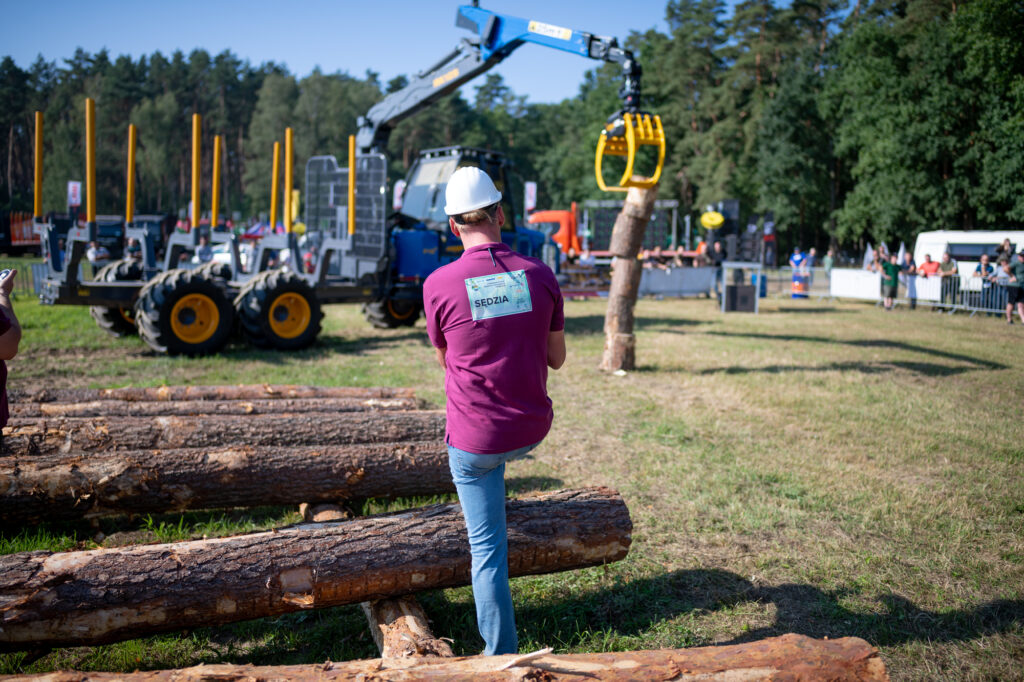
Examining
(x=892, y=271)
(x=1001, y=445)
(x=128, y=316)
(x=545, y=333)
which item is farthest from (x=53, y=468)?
(x=892, y=271)

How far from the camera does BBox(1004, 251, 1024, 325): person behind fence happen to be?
14.6 meters

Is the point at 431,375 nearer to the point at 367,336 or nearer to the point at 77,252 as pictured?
the point at 367,336

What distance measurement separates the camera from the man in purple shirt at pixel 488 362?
243cm

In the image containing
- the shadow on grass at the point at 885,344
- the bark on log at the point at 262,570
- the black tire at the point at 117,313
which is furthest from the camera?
the black tire at the point at 117,313

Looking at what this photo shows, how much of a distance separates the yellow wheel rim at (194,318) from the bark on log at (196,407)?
373 cm

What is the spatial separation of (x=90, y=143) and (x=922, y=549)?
959 cm

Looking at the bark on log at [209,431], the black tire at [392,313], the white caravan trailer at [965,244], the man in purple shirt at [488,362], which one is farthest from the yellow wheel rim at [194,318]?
the white caravan trailer at [965,244]

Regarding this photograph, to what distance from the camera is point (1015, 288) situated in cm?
1531

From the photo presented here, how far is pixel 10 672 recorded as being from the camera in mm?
2740

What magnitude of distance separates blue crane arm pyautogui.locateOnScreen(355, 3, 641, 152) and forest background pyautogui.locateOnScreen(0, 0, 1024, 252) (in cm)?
714

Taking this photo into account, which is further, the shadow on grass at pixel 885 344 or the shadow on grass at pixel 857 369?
the shadow on grass at pixel 885 344

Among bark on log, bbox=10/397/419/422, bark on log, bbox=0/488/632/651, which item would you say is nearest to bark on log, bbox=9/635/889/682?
bark on log, bbox=0/488/632/651

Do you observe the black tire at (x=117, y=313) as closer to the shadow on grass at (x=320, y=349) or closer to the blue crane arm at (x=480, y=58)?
the shadow on grass at (x=320, y=349)

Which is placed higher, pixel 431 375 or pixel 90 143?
pixel 90 143
